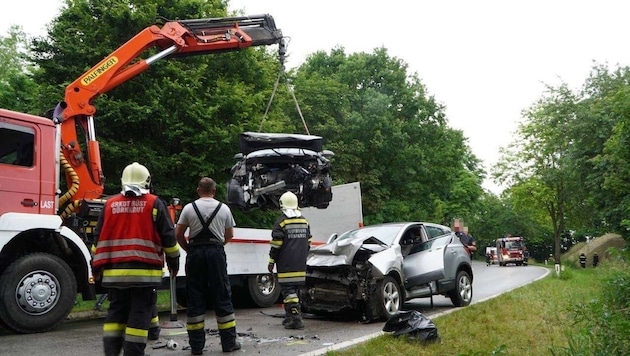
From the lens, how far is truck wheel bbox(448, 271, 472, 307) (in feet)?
34.1

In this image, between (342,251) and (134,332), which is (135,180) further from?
(342,251)

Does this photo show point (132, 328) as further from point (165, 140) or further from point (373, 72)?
point (373, 72)

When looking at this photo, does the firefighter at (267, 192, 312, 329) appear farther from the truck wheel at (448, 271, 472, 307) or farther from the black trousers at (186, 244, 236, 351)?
the truck wheel at (448, 271, 472, 307)

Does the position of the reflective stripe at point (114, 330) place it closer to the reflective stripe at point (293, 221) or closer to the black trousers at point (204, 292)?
the black trousers at point (204, 292)

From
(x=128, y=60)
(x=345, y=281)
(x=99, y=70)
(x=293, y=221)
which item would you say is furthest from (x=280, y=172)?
(x=99, y=70)

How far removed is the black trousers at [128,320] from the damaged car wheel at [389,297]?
13.5ft

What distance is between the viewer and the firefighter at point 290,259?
307 inches

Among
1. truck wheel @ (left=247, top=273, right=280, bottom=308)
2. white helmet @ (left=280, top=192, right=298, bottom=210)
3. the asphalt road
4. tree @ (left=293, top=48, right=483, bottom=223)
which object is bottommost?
the asphalt road

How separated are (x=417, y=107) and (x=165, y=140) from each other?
19889 millimetres

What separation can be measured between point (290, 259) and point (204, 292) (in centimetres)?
194

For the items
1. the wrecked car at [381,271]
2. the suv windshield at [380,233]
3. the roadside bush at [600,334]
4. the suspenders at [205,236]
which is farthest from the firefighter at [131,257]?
the suv windshield at [380,233]

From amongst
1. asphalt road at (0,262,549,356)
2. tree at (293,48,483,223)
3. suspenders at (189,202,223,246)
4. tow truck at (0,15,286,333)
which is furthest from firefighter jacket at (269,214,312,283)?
tree at (293,48,483,223)

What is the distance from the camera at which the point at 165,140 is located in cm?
1645

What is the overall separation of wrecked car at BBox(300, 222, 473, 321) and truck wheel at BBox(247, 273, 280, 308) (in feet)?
5.37
